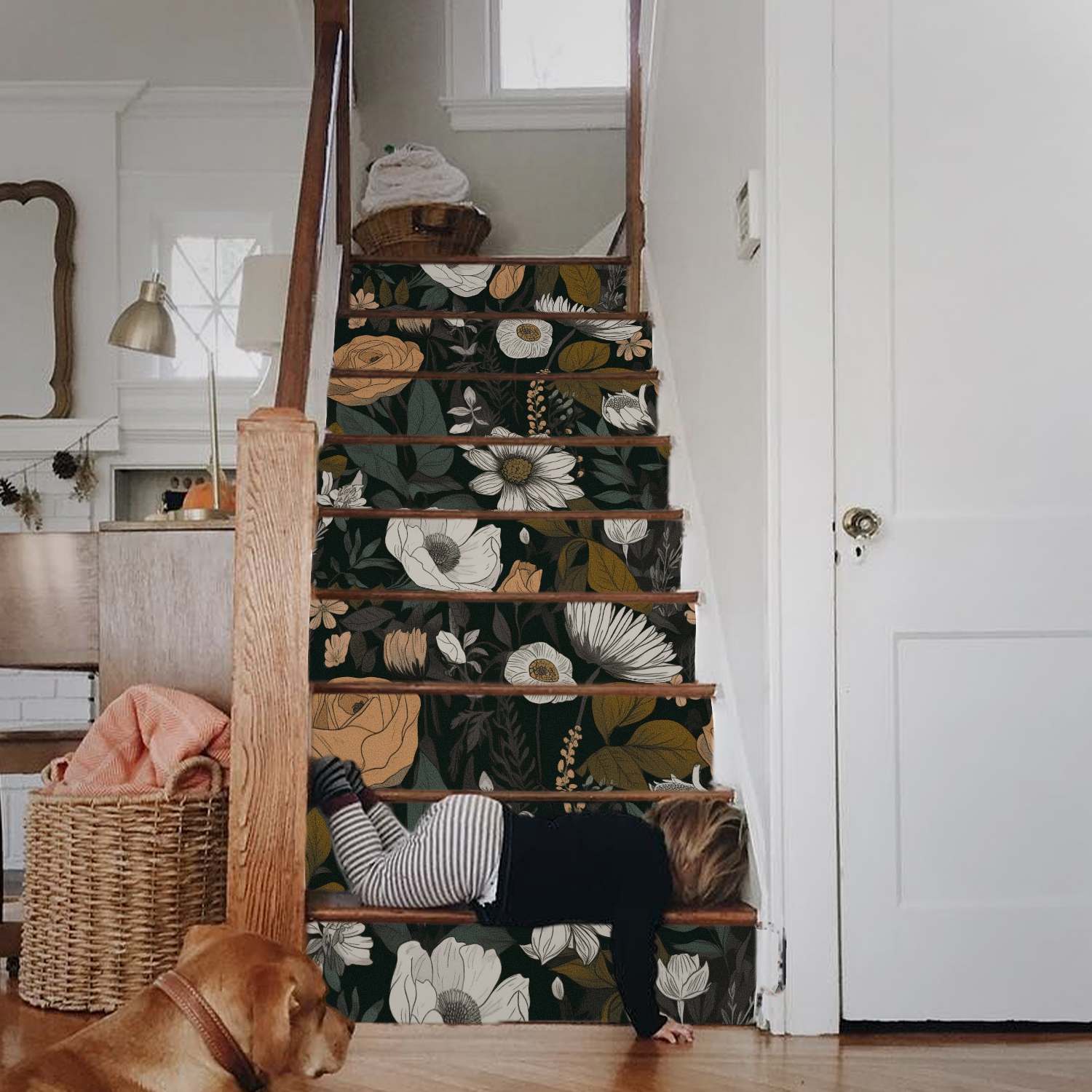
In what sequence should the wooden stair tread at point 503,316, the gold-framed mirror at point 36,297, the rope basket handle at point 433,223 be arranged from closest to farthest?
1. the wooden stair tread at point 503,316
2. the rope basket handle at point 433,223
3. the gold-framed mirror at point 36,297

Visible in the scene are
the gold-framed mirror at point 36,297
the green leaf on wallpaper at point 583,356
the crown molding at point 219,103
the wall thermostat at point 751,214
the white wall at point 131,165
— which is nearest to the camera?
the wall thermostat at point 751,214

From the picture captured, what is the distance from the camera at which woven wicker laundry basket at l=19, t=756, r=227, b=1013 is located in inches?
93.4

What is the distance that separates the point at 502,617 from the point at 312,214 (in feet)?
3.10

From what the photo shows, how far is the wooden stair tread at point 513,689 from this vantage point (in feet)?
9.00

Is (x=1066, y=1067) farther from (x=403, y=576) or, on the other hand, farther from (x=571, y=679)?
(x=403, y=576)

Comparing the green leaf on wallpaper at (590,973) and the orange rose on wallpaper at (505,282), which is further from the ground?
the orange rose on wallpaper at (505,282)

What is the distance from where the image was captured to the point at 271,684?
2.18 m

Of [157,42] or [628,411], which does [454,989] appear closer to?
[628,411]

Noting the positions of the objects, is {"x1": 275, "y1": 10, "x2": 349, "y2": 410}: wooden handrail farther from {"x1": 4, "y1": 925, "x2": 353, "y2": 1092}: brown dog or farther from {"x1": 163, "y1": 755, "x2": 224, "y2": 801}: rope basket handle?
{"x1": 4, "y1": 925, "x2": 353, "y2": 1092}: brown dog

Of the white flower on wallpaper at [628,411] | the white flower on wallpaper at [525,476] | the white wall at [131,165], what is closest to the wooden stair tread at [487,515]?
the white flower on wallpaper at [525,476]

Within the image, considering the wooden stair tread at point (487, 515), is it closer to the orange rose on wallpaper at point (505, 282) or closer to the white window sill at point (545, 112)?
the orange rose on wallpaper at point (505, 282)

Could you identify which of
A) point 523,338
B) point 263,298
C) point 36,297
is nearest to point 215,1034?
point 523,338

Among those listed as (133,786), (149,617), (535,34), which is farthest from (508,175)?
(133,786)

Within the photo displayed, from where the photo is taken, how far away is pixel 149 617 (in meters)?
2.68
